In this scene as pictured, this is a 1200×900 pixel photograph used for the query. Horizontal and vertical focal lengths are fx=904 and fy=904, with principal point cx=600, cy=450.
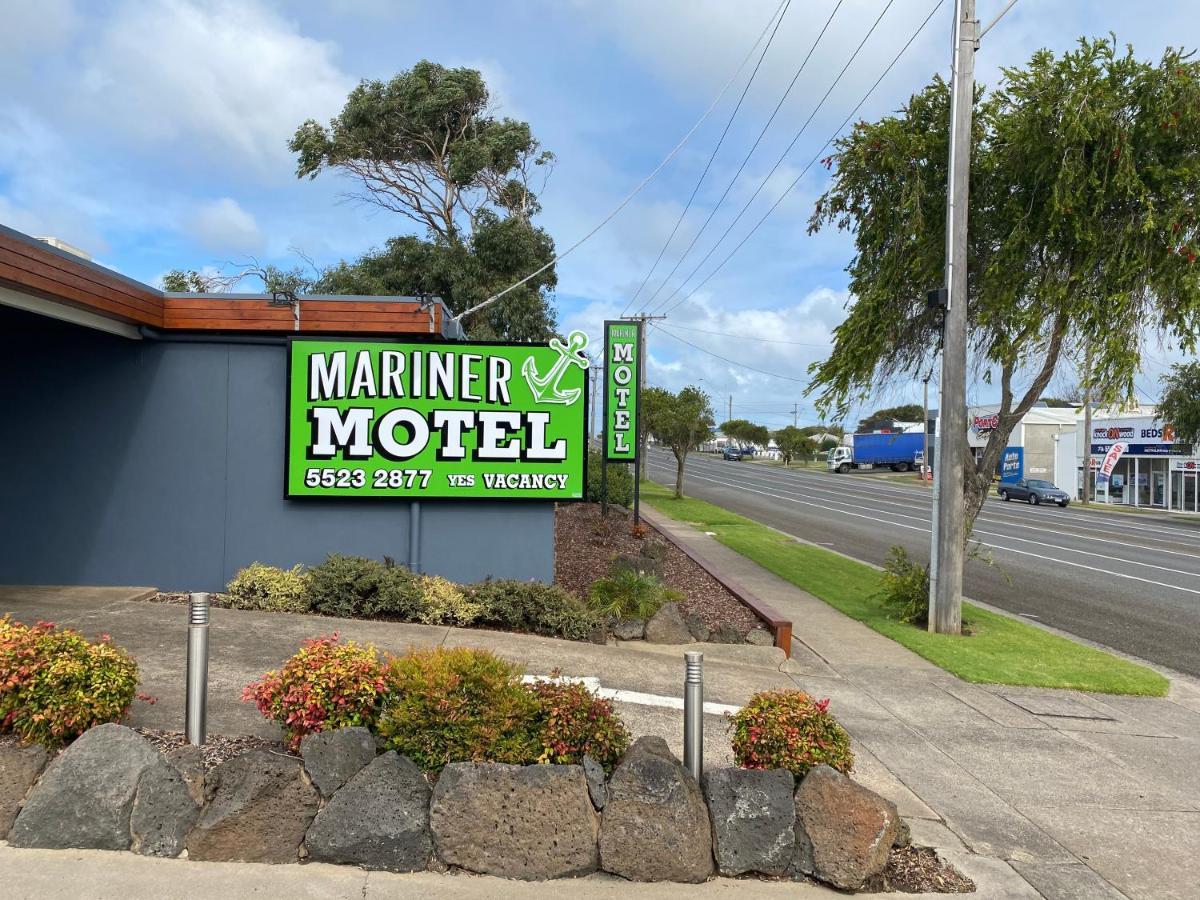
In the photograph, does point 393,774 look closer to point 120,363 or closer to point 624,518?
point 120,363

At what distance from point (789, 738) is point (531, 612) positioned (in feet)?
16.8

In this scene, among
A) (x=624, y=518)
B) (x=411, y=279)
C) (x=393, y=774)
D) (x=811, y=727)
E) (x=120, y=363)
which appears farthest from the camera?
(x=411, y=279)

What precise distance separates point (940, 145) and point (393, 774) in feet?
36.2

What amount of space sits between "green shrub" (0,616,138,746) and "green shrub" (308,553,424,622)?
14.6 ft

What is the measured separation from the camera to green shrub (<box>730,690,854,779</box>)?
4715mm

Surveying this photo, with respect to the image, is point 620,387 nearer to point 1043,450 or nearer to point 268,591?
point 268,591

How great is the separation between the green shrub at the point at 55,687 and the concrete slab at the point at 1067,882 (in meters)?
4.94

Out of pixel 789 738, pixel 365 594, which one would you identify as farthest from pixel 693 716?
pixel 365 594

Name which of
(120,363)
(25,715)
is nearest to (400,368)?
(120,363)

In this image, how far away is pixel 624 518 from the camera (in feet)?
77.6

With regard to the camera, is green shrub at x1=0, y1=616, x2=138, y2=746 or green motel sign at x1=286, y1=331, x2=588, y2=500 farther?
green motel sign at x1=286, y1=331, x2=588, y2=500

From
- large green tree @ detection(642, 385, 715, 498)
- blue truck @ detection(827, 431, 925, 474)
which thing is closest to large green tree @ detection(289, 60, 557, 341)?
large green tree @ detection(642, 385, 715, 498)

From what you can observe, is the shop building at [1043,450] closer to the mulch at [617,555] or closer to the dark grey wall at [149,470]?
→ the mulch at [617,555]

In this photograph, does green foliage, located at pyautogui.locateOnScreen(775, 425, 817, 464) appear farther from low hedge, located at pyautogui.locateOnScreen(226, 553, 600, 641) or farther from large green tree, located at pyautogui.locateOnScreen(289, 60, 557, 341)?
low hedge, located at pyautogui.locateOnScreen(226, 553, 600, 641)
